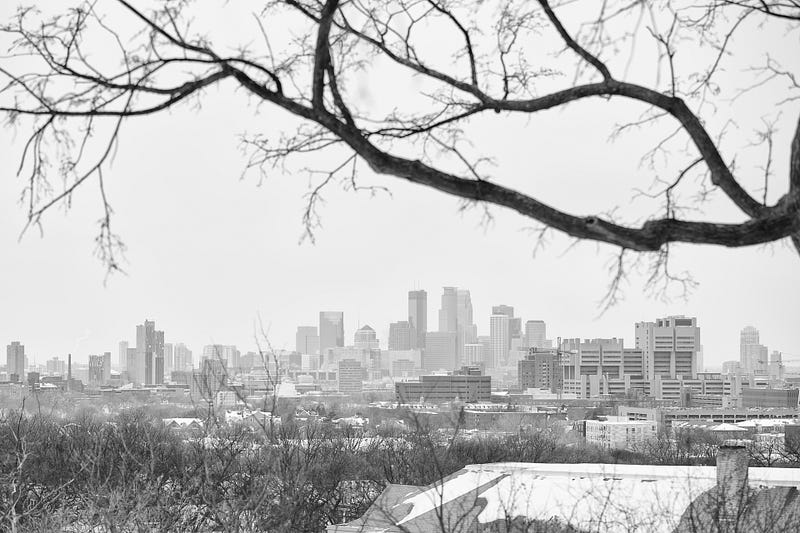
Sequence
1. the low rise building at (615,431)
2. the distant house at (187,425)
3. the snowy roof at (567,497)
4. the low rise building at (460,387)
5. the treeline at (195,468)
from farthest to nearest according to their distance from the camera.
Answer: the low rise building at (460,387) → the low rise building at (615,431) → the distant house at (187,425) → the treeline at (195,468) → the snowy roof at (567,497)

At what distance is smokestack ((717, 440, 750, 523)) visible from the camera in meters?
13.4

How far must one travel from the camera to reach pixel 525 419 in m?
124

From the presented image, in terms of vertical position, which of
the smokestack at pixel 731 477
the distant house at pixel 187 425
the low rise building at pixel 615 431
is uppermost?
the smokestack at pixel 731 477

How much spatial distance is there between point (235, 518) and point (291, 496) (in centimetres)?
340

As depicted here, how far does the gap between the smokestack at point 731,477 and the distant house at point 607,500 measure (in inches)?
0.6

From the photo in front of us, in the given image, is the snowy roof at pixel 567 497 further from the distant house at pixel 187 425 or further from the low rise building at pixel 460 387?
the low rise building at pixel 460 387

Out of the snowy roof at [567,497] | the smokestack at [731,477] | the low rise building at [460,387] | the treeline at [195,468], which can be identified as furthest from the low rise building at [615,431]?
the smokestack at [731,477]

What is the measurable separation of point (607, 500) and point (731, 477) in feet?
7.69

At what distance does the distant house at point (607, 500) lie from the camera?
43.7ft

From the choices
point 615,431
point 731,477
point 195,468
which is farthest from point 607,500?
point 615,431

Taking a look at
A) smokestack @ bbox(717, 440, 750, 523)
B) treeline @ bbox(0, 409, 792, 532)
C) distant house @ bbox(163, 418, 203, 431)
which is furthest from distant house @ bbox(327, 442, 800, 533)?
distant house @ bbox(163, 418, 203, 431)

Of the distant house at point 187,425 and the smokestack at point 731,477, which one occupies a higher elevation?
the smokestack at point 731,477

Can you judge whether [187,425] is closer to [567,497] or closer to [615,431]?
[615,431]

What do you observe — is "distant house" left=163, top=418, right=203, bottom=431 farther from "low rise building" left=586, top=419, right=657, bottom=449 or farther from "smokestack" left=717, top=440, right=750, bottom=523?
"low rise building" left=586, top=419, right=657, bottom=449
